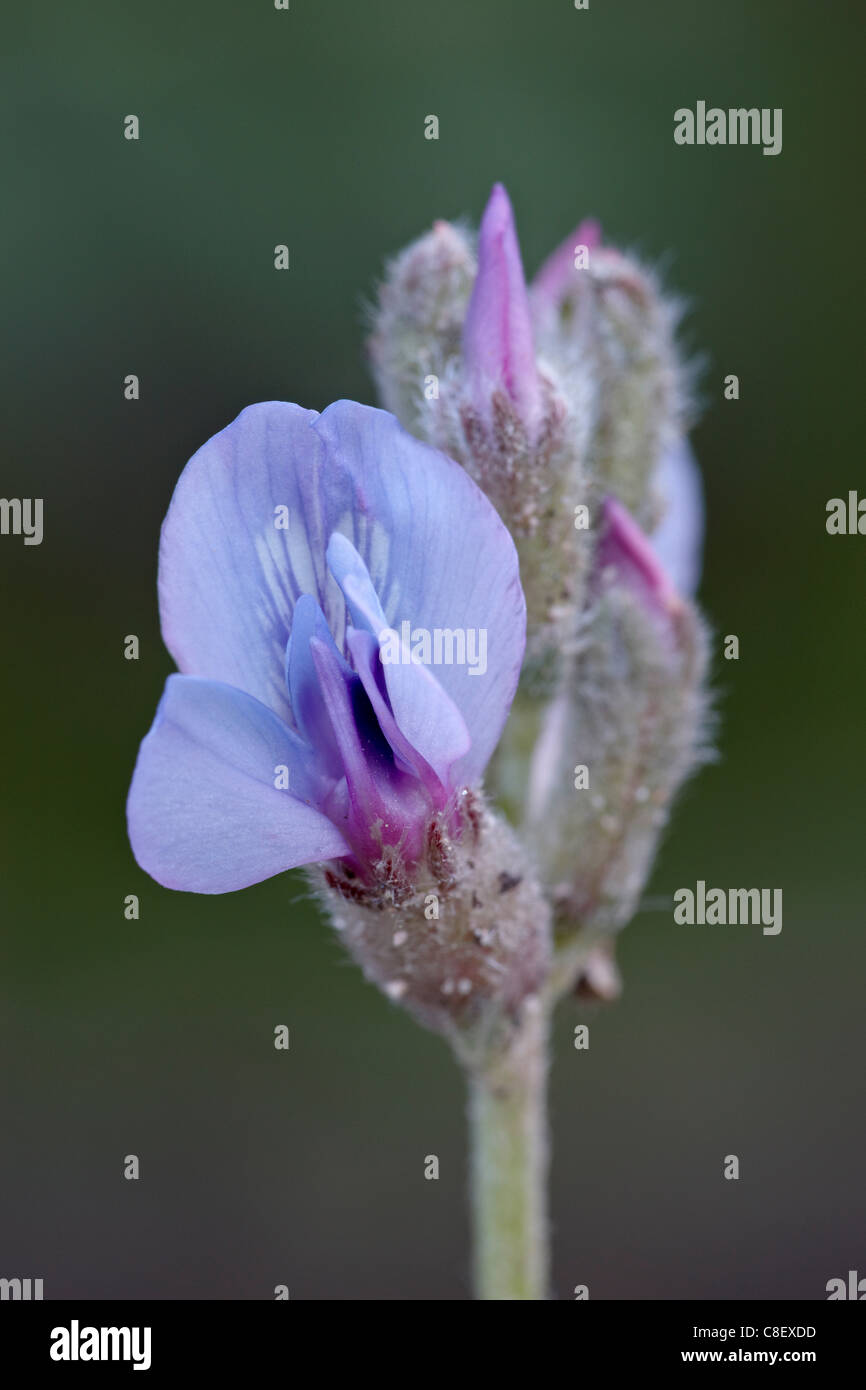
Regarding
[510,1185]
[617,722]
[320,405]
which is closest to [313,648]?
[617,722]

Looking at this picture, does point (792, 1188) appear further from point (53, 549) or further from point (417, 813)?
point (417, 813)

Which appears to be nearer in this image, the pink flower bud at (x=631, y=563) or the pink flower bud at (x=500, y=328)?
the pink flower bud at (x=500, y=328)

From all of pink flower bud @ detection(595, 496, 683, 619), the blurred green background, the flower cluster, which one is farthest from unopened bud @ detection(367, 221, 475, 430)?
the blurred green background

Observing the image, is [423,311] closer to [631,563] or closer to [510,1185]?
[631,563]

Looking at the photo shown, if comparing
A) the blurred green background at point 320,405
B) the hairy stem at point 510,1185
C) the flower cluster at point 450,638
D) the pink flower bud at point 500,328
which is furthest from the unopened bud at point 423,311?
the blurred green background at point 320,405

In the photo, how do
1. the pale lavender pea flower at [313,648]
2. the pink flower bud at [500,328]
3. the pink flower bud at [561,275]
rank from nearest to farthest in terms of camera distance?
the pale lavender pea flower at [313,648]
the pink flower bud at [500,328]
the pink flower bud at [561,275]

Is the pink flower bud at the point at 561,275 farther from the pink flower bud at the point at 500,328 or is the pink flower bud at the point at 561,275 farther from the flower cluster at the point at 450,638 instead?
the pink flower bud at the point at 500,328

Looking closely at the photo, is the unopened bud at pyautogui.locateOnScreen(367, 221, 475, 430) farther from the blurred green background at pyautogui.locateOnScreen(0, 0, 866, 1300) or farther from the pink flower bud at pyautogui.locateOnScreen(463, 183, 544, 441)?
the blurred green background at pyautogui.locateOnScreen(0, 0, 866, 1300)
